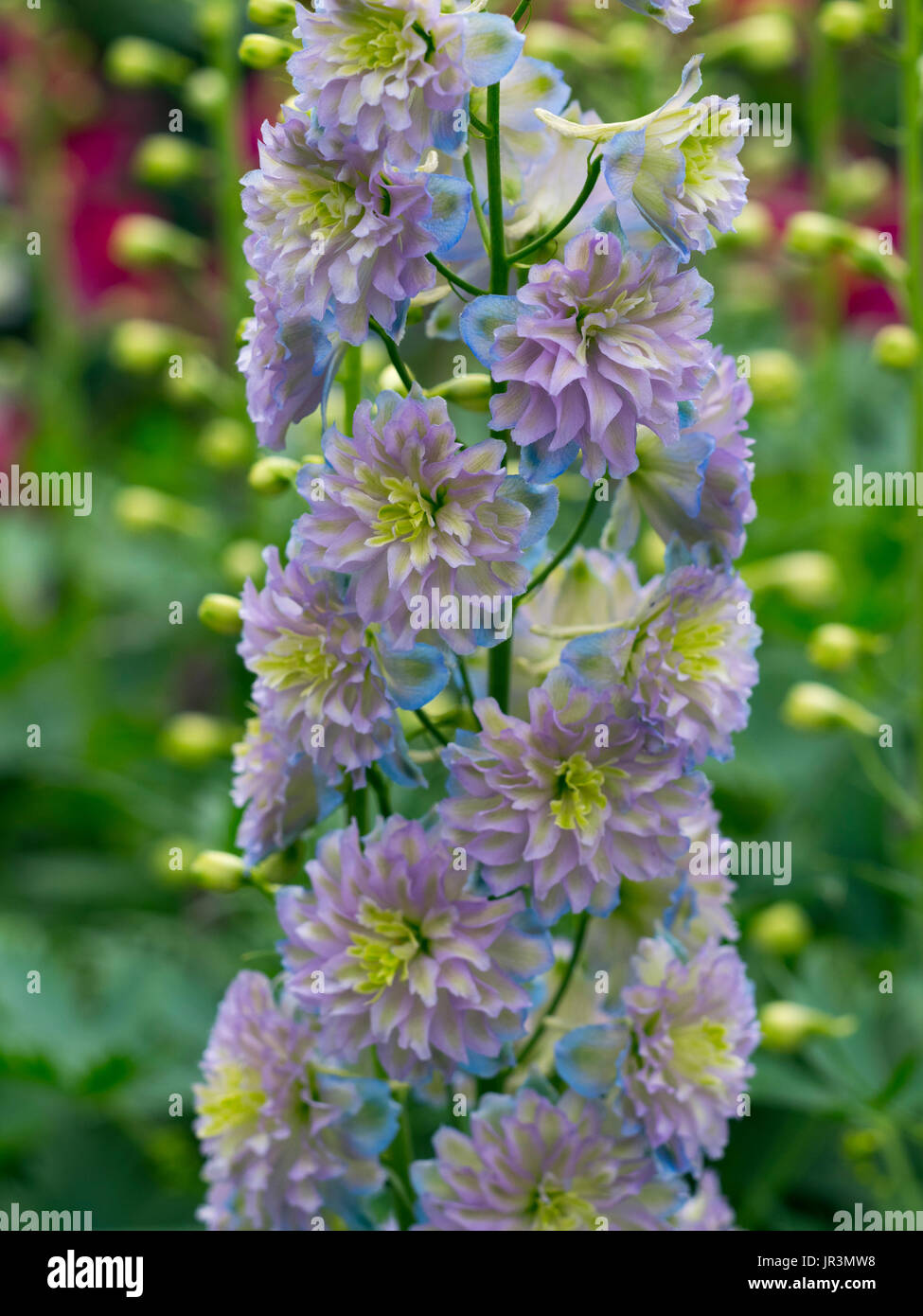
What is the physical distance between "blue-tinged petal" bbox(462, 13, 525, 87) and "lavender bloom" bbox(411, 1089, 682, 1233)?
596 mm

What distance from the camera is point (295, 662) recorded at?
88cm

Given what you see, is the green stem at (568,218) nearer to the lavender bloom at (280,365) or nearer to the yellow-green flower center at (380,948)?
the lavender bloom at (280,365)

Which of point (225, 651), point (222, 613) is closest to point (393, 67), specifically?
point (222, 613)

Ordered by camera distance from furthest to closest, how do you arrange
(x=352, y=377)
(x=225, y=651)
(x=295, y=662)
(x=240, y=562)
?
(x=225, y=651) < (x=240, y=562) < (x=352, y=377) < (x=295, y=662)

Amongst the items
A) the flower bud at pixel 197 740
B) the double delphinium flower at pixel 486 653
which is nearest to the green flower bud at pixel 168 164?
the flower bud at pixel 197 740

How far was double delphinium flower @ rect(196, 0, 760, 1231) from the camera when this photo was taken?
80 cm

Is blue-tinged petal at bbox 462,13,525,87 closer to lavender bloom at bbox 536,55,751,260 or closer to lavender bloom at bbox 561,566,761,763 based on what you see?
lavender bloom at bbox 536,55,751,260

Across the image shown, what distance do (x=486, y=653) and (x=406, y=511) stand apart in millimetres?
162

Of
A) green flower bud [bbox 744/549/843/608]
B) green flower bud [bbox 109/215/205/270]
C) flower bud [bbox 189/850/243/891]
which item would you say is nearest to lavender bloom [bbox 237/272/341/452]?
flower bud [bbox 189/850/243/891]

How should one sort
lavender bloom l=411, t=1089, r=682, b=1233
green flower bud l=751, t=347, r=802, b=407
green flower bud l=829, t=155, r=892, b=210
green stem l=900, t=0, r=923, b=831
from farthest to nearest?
1. green flower bud l=829, t=155, r=892, b=210
2. green flower bud l=751, t=347, r=802, b=407
3. green stem l=900, t=0, r=923, b=831
4. lavender bloom l=411, t=1089, r=682, b=1233

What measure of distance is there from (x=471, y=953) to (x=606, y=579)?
0.29 m

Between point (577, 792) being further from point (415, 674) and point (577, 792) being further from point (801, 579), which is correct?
point (801, 579)

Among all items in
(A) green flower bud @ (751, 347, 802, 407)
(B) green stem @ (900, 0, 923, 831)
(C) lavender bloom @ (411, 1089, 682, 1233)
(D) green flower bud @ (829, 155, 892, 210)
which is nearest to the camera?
(C) lavender bloom @ (411, 1089, 682, 1233)

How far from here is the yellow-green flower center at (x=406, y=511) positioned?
2.72 feet
